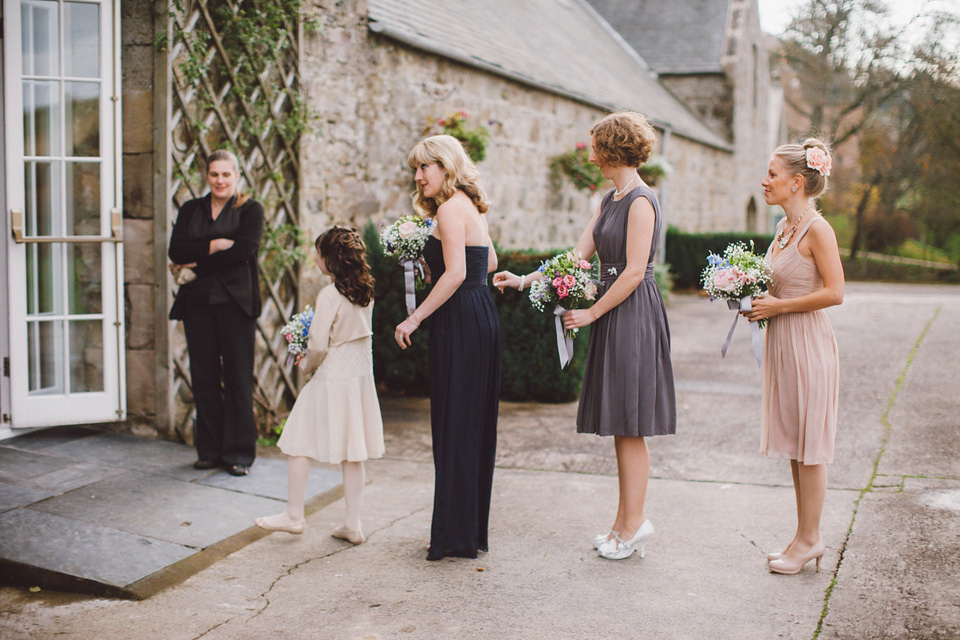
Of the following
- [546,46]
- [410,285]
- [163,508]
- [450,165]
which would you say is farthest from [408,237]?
[546,46]

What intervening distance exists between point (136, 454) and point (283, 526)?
159cm

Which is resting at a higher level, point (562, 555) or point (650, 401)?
point (650, 401)

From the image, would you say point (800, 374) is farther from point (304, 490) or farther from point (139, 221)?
point (139, 221)

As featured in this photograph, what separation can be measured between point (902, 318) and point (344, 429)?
1049cm

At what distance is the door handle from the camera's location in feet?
16.7

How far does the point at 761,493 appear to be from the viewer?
4.88 m

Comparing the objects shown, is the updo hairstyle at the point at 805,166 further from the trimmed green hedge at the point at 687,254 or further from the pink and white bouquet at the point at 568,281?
the trimmed green hedge at the point at 687,254

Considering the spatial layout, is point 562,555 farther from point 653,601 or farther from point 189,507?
point 189,507

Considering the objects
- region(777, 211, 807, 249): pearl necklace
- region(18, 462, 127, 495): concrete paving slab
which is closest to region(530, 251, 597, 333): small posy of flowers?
region(777, 211, 807, 249): pearl necklace

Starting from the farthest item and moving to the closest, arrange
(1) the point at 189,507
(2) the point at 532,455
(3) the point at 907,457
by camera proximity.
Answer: (2) the point at 532,455 < (3) the point at 907,457 < (1) the point at 189,507

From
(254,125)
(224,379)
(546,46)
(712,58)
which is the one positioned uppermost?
(712,58)

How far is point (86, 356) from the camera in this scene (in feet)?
17.8

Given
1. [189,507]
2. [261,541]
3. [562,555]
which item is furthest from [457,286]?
[189,507]

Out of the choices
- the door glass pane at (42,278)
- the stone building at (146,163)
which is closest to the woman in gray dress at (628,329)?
the stone building at (146,163)
